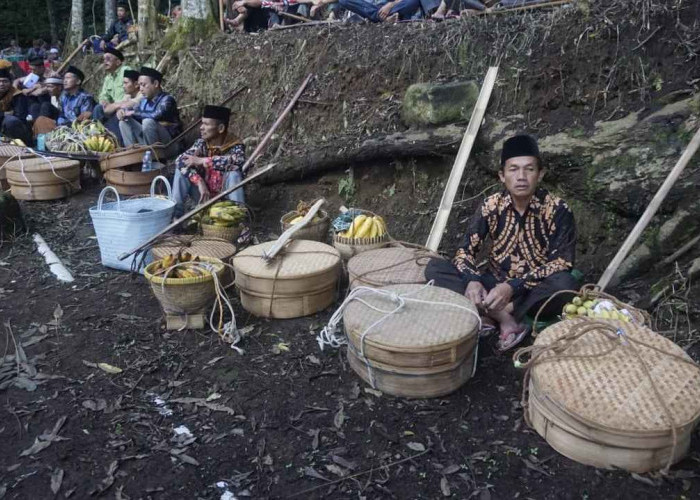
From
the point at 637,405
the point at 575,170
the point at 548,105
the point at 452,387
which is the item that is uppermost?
the point at 548,105

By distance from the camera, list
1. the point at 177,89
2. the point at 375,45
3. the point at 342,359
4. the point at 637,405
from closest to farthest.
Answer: the point at 637,405
the point at 342,359
the point at 375,45
the point at 177,89

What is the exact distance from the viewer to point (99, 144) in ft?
24.4

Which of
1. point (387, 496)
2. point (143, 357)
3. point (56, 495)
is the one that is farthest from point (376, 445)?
point (143, 357)

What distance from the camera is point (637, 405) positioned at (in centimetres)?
245

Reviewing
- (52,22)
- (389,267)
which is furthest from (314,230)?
(52,22)

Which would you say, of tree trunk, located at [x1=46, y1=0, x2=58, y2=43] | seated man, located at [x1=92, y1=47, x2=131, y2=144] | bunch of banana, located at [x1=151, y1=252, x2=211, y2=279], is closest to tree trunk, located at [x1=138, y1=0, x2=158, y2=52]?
seated man, located at [x1=92, y1=47, x2=131, y2=144]

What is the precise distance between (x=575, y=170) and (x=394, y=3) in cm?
406

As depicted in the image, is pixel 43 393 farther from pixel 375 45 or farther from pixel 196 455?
pixel 375 45

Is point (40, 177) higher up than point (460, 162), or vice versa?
point (460, 162)

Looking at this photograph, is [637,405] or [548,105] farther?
[548,105]

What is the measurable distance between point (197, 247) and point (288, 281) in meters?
1.07

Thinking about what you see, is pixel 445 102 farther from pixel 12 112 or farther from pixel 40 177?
pixel 12 112

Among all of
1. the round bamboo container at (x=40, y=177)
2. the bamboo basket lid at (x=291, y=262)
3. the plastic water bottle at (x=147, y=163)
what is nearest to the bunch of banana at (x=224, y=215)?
the bamboo basket lid at (x=291, y=262)

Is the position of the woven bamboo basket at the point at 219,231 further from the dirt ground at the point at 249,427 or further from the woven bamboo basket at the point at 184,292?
the woven bamboo basket at the point at 184,292
